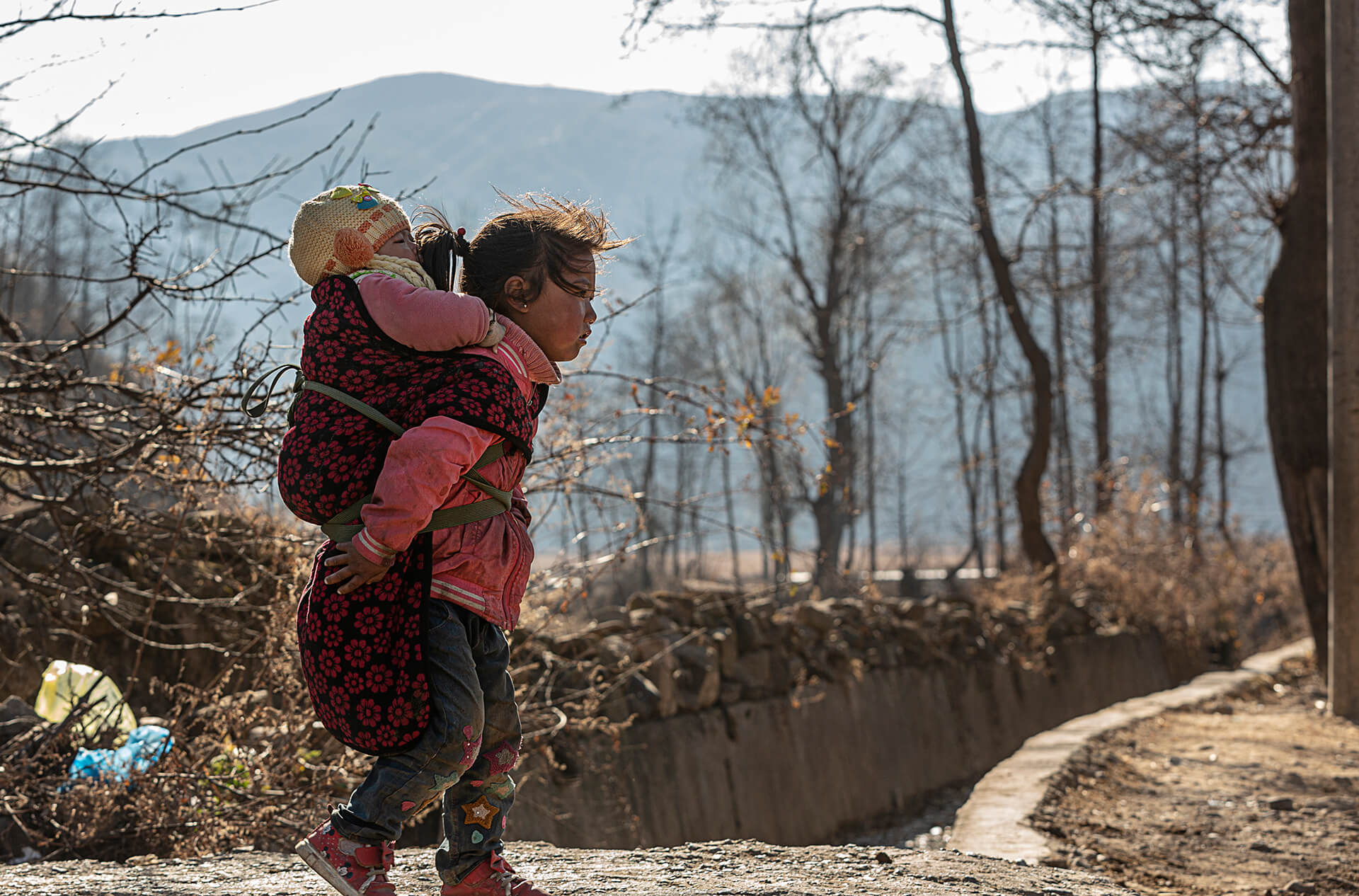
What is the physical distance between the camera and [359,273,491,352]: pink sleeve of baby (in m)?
2.11

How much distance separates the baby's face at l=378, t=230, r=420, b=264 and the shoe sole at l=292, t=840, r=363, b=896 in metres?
1.11

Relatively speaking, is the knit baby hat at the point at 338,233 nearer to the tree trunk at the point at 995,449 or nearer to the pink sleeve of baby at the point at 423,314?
the pink sleeve of baby at the point at 423,314

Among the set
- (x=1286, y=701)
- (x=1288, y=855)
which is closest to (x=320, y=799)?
(x=1288, y=855)

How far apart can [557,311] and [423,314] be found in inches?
12.0

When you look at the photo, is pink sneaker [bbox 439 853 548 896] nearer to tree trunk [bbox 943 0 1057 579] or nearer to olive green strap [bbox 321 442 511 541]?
olive green strap [bbox 321 442 511 541]

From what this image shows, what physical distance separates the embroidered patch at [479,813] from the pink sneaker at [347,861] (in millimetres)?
176

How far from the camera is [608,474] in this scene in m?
5.67

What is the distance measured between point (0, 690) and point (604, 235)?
14.6 feet

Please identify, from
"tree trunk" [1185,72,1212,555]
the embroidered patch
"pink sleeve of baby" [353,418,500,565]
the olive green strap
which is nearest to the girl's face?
the olive green strap

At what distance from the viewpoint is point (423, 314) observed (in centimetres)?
211

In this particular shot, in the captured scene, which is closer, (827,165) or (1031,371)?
(1031,371)

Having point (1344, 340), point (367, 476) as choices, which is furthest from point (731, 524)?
point (1344, 340)

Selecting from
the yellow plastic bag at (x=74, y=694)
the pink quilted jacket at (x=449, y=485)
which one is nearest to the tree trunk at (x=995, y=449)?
the yellow plastic bag at (x=74, y=694)

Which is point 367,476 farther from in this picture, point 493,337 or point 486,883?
point 486,883
